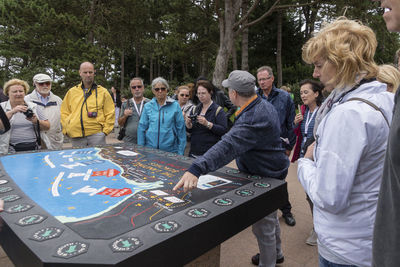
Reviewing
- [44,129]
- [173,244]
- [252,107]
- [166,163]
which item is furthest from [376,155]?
[44,129]

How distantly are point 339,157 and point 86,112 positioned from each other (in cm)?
382

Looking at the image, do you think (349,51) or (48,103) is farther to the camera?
(48,103)

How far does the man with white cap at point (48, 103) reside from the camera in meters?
4.32

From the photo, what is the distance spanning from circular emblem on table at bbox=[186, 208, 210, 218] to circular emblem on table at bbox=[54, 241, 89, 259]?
0.57 metres

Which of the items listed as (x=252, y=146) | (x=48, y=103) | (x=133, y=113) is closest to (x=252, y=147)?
(x=252, y=146)

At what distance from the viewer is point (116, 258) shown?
1162mm

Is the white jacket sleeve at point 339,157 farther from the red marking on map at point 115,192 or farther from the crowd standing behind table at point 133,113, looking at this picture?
the crowd standing behind table at point 133,113

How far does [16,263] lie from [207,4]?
1357 cm

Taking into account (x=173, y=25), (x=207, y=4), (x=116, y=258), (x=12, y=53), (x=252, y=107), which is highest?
(x=207, y=4)

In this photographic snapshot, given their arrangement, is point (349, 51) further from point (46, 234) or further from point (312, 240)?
point (312, 240)

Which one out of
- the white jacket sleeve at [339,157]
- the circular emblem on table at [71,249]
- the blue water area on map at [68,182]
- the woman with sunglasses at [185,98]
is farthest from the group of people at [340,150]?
the woman with sunglasses at [185,98]

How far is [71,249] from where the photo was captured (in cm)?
122

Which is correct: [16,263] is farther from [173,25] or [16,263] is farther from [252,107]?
[173,25]

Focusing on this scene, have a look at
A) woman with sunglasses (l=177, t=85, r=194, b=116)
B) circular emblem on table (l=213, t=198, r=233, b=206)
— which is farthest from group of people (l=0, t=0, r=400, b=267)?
woman with sunglasses (l=177, t=85, r=194, b=116)
